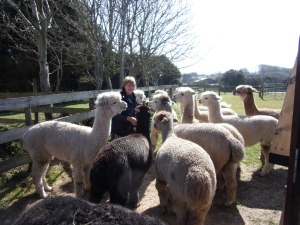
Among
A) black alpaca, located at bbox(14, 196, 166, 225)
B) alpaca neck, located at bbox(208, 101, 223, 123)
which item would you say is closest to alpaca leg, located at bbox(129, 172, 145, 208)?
black alpaca, located at bbox(14, 196, 166, 225)

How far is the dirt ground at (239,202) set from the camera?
331 centimetres

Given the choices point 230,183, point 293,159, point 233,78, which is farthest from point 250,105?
point 233,78

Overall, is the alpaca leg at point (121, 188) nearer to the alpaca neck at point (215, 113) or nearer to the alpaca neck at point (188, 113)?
the alpaca neck at point (188, 113)

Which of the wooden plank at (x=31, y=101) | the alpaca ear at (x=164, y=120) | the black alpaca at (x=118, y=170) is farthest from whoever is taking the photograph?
the alpaca ear at (x=164, y=120)

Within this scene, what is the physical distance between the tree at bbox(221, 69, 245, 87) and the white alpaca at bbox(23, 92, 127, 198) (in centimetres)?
3216

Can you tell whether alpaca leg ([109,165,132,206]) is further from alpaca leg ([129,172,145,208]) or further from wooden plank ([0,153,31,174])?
wooden plank ([0,153,31,174])

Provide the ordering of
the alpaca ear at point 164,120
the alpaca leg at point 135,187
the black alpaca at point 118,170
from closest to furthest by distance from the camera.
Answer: the black alpaca at point 118,170 < the alpaca leg at point 135,187 < the alpaca ear at point 164,120

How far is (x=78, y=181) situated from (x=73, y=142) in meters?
0.65

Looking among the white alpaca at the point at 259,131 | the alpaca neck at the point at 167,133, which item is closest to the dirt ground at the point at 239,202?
the white alpaca at the point at 259,131

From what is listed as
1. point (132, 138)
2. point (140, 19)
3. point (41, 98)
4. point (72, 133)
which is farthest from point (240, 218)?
point (140, 19)

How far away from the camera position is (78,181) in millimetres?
3455

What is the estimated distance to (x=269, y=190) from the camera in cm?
425

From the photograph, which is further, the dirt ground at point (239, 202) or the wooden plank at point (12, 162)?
the wooden plank at point (12, 162)

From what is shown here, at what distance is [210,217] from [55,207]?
8.33 feet
